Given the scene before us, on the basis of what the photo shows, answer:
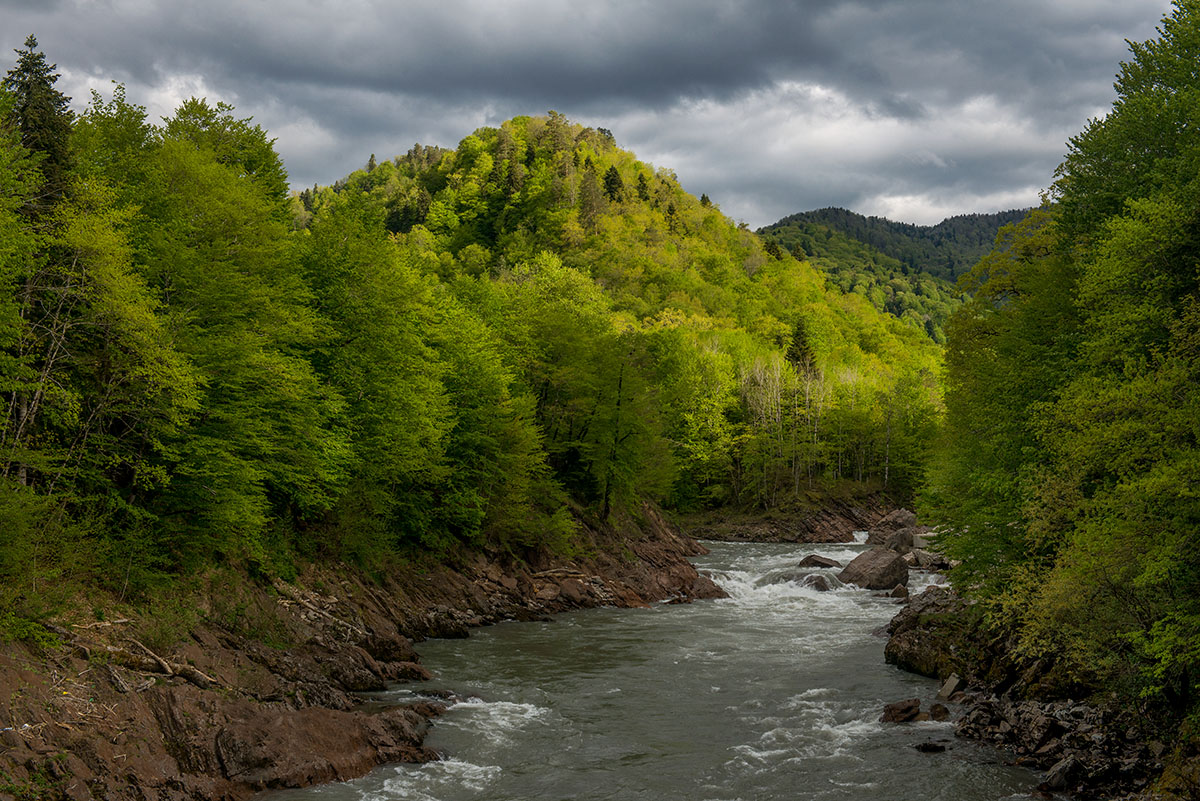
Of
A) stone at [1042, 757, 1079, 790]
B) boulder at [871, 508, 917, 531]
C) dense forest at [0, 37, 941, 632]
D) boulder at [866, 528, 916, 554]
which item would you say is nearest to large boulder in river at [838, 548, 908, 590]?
boulder at [866, 528, 916, 554]

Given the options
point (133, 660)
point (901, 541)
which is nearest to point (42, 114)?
point (133, 660)

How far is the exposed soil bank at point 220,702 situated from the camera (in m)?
14.5

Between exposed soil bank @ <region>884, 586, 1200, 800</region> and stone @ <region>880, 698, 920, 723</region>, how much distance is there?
126 cm

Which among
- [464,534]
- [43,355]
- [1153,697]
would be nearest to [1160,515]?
[1153,697]

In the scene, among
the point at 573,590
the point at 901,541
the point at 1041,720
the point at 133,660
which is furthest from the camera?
the point at 901,541

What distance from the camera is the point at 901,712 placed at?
74.4ft

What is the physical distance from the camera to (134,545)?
20.7m

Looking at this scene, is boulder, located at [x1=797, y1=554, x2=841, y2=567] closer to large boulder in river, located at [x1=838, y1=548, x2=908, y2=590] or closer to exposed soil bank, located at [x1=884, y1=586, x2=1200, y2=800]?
large boulder in river, located at [x1=838, y1=548, x2=908, y2=590]

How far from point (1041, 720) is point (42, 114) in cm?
3239

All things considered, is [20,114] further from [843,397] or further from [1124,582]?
[843,397]

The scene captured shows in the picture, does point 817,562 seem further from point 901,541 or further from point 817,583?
point 901,541

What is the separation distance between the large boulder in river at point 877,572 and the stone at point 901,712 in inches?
954

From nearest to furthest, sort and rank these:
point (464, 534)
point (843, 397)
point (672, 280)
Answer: point (464, 534), point (843, 397), point (672, 280)

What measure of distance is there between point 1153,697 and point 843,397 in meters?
81.8
